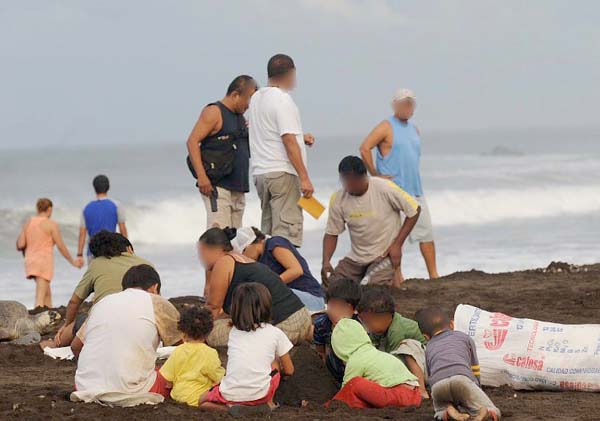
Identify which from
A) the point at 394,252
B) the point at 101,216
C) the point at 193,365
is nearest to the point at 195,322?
the point at 193,365

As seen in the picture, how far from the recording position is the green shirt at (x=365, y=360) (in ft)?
22.1

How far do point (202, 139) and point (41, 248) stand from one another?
408cm

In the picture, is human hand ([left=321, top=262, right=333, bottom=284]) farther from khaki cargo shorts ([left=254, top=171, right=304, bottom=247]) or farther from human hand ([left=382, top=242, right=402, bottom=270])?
human hand ([left=382, top=242, right=402, bottom=270])

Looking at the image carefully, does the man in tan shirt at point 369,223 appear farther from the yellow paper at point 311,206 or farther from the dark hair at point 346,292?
the dark hair at point 346,292

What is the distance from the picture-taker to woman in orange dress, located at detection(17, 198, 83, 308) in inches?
528

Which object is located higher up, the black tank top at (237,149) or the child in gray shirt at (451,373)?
the black tank top at (237,149)

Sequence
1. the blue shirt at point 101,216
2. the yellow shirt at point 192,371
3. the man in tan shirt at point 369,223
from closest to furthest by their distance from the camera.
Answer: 1. the yellow shirt at point 192,371
2. the man in tan shirt at point 369,223
3. the blue shirt at point 101,216

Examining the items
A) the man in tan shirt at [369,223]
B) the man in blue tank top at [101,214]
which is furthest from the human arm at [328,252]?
the man in blue tank top at [101,214]

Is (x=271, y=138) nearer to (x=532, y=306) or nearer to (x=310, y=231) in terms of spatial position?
(x=532, y=306)

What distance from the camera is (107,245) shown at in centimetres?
809

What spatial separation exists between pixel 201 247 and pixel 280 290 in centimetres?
59

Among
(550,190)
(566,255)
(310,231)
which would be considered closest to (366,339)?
(566,255)

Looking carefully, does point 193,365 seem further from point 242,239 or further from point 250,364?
point 242,239

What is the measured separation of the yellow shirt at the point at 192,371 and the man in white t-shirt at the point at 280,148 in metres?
3.42
